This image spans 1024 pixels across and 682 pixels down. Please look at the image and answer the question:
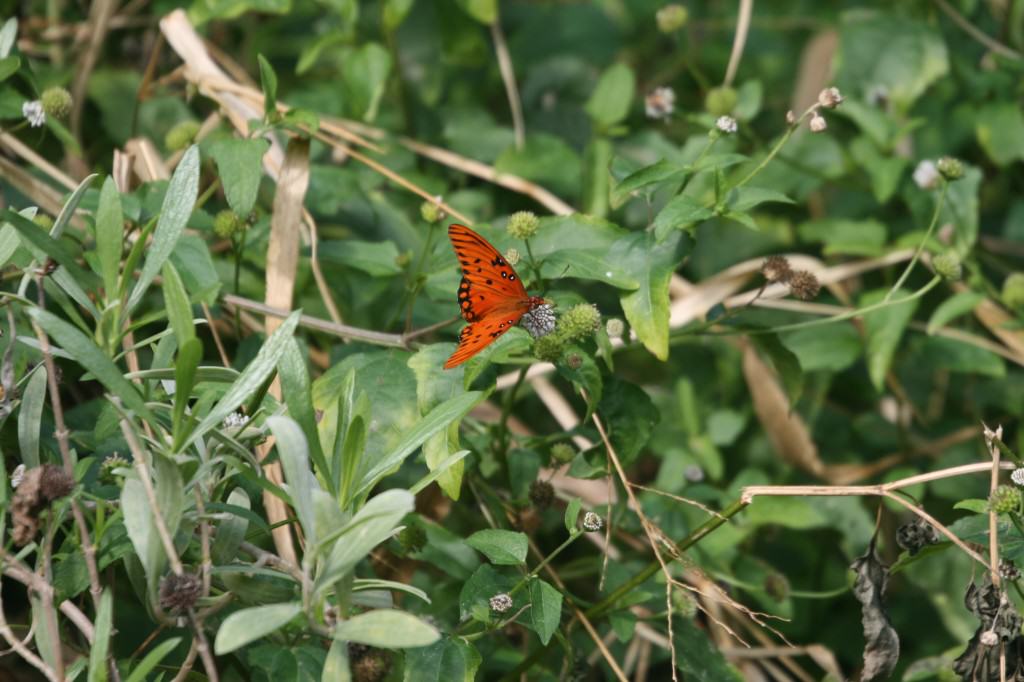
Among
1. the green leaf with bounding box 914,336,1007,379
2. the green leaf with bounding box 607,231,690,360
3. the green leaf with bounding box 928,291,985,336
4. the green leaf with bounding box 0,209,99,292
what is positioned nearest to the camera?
the green leaf with bounding box 0,209,99,292

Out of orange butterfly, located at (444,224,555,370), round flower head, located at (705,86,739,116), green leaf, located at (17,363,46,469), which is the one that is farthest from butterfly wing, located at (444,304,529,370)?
round flower head, located at (705,86,739,116)

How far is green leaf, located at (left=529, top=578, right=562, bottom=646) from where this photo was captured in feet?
3.44

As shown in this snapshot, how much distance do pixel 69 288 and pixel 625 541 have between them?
0.79m

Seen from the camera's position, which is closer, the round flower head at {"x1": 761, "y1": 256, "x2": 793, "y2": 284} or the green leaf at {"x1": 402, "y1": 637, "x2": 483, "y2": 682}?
the green leaf at {"x1": 402, "y1": 637, "x2": 483, "y2": 682}

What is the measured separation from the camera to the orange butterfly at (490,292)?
3.53 ft

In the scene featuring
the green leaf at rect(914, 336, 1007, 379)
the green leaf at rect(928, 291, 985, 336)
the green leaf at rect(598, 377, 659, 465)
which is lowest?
the green leaf at rect(914, 336, 1007, 379)

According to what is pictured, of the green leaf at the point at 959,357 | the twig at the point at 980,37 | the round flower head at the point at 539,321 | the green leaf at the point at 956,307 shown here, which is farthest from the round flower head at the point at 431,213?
the twig at the point at 980,37

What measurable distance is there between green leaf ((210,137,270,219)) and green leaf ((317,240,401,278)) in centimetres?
17

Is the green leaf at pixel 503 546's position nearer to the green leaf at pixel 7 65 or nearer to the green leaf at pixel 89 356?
the green leaf at pixel 89 356

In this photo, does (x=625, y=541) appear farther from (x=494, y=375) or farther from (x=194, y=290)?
(x=194, y=290)

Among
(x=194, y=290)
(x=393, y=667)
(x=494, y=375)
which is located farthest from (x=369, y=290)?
(x=393, y=667)

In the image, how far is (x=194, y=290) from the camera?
1237 mm

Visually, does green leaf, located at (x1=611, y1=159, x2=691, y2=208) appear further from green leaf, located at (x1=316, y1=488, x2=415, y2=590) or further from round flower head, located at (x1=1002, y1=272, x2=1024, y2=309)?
round flower head, located at (x1=1002, y1=272, x2=1024, y2=309)

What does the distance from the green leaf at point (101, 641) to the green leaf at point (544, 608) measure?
1.24ft
